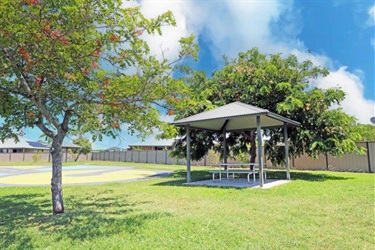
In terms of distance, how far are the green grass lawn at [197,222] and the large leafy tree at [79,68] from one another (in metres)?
1.30

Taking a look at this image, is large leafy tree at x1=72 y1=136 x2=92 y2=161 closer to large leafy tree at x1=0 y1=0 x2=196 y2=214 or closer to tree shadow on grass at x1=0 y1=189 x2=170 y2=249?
tree shadow on grass at x1=0 y1=189 x2=170 y2=249

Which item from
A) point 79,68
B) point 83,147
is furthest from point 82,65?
point 83,147

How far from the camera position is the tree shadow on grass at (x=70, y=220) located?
192 inches

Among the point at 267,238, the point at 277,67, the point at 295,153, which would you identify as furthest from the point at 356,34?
the point at 267,238

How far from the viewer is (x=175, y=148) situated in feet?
60.0

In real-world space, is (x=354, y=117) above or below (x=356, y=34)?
below

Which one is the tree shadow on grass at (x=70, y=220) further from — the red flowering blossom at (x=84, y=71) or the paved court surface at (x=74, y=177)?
the paved court surface at (x=74, y=177)

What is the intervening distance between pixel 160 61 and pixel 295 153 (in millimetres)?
12760

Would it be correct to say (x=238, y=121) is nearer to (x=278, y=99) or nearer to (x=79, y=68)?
(x=278, y=99)

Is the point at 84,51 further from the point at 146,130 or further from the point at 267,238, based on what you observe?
the point at 267,238

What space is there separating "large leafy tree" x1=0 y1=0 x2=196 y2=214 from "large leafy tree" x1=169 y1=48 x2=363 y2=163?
608cm

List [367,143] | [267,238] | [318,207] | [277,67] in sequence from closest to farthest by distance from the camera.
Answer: [267,238] < [318,207] < [277,67] < [367,143]

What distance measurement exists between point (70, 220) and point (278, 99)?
1237cm

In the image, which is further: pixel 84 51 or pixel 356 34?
pixel 356 34
